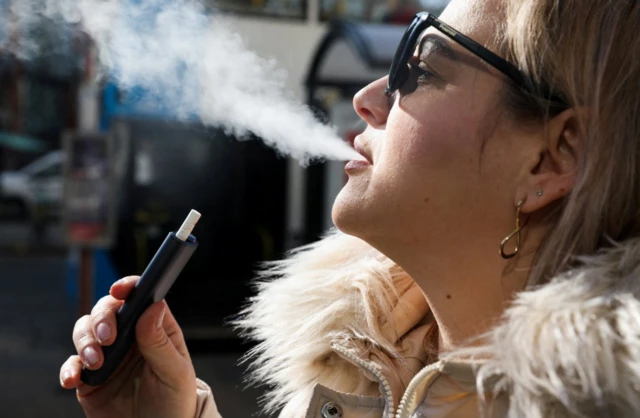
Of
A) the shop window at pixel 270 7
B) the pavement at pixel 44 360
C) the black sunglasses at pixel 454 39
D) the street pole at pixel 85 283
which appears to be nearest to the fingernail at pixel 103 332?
the black sunglasses at pixel 454 39

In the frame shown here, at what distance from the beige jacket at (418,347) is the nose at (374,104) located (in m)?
0.39

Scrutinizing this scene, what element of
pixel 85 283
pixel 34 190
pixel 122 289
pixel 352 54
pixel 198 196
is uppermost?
pixel 352 54

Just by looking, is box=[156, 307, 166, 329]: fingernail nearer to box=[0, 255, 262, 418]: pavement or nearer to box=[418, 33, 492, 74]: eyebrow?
box=[418, 33, 492, 74]: eyebrow

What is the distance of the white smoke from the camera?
2.23 metres

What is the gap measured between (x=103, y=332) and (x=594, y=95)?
1.05 meters

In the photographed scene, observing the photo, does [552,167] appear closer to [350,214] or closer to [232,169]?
[350,214]

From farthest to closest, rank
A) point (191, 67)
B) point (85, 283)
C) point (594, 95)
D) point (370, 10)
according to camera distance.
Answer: point (370, 10) → point (85, 283) → point (191, 67) → point (594, 95)

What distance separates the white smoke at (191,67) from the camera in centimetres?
223

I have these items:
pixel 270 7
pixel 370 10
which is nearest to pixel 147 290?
pixel 270 7

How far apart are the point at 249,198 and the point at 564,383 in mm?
8708

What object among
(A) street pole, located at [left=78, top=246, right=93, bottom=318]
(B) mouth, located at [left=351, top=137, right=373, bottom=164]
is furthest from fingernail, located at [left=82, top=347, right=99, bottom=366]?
(A) street pole, located at [left=78, top=246, right=93, bottom=318]

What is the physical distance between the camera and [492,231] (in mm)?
1376

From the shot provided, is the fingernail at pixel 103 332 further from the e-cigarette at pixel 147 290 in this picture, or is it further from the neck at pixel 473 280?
the neck at pixel 473 280

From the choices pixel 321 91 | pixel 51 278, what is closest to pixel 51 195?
pixel 51 278
